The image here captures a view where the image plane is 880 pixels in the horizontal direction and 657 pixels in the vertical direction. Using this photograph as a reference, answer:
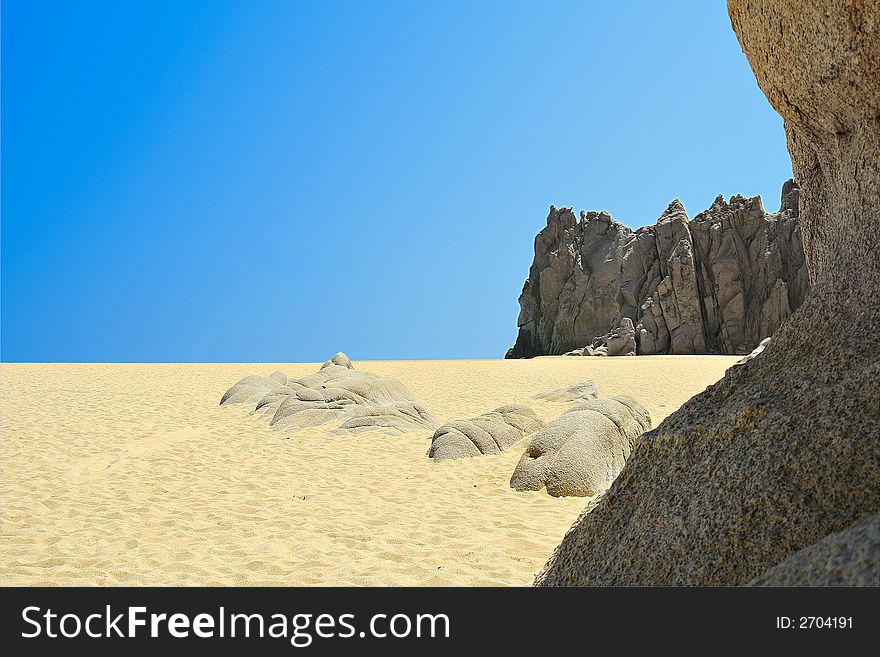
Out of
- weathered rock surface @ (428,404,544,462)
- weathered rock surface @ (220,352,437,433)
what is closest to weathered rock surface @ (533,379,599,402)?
weathered rock surface @ (220,352,437,433)

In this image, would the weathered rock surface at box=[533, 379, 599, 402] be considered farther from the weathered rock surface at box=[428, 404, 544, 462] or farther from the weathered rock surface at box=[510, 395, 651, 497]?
the weathered rock surface at box=[510, 395, 651, 497]

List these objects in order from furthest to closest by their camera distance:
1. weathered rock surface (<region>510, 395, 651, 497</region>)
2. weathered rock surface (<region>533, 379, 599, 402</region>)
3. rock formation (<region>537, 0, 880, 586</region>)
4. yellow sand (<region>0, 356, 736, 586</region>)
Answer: weathered rock surface (<region>533, 379, 599, 402</region>) < weathered rock surface (<region>510, 395, 651, 497</region>) < yellow sand (<region>0, 356, 736, 586</region>) < rock formation (<region>537, 0, 880, 586</region>)

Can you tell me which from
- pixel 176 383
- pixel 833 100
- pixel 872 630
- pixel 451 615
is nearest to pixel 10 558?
pixel 451 615

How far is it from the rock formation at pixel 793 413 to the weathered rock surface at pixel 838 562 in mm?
260

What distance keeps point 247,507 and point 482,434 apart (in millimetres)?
4177

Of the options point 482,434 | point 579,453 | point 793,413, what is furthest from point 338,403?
point 793,413

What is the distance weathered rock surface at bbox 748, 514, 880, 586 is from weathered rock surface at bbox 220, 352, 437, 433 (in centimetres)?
970

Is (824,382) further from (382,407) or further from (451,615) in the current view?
(382,407)

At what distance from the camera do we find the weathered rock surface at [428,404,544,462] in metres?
9.63

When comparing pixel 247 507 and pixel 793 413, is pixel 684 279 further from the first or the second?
pixel 793 413

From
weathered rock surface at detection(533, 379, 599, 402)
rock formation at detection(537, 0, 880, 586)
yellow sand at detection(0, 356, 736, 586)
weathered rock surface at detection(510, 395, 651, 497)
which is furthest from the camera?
weathered rock surface at detection(533, 379, 599, 402)

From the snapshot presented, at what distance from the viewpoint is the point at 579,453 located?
793 centimetres

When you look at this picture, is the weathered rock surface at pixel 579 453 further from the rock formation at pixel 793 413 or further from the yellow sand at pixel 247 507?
the rock formation at pixel 793 413

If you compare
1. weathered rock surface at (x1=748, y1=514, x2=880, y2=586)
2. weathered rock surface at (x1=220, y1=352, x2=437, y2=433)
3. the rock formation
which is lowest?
weathered rock surface at (x1=748, y1=514, x2=880, y2=586)
